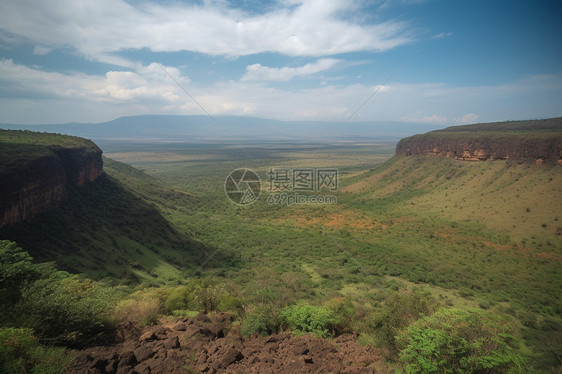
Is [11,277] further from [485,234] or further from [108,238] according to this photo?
[485,234]

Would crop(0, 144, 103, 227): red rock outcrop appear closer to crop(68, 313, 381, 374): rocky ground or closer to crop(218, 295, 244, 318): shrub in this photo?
crop(68, 313, 381, 374): rocky ground

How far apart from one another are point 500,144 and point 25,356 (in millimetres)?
56546

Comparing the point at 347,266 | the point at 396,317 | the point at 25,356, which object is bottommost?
the point at 347,266

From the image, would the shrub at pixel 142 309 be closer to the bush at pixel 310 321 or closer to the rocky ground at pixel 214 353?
the rocky ground at pixel 214 353

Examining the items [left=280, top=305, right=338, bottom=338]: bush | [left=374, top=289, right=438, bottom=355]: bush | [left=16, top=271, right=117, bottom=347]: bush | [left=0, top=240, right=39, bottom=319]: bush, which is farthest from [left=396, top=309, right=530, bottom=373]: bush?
[left=0, top=240, right=39, bottom=319]: bush

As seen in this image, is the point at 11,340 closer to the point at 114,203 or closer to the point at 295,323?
the point at 295,323

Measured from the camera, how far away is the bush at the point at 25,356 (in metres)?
5.52

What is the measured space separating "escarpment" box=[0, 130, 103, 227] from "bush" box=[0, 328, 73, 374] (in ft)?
53.8

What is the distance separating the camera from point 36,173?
20562 millimetres

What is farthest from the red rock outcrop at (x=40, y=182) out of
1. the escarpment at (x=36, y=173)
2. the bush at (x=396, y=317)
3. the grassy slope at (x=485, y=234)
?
the grassy slope at (x=485, y=234)

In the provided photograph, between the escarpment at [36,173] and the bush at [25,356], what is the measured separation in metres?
16.4

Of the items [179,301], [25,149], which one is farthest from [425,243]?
[25,149]

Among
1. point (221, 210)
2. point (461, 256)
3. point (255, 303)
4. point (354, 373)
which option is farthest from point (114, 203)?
point (461, 256)

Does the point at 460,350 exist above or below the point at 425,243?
above
